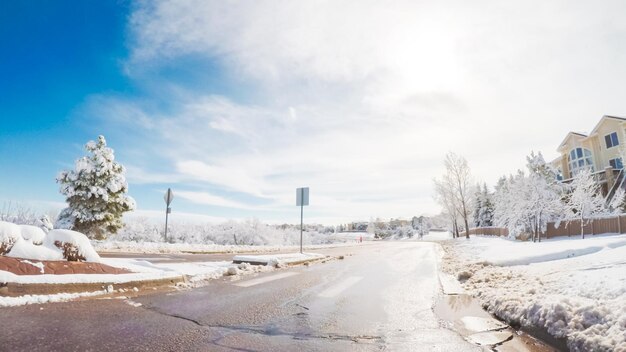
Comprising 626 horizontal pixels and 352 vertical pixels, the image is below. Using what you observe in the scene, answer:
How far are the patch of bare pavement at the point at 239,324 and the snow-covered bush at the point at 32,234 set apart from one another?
7.75 feet

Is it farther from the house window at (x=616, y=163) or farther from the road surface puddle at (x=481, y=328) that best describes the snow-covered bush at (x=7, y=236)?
the house window at (x=616, y=163)

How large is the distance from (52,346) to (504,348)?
5.10 metres

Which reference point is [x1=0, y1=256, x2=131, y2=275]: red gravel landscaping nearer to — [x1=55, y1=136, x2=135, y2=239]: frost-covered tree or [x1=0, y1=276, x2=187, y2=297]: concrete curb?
→ [x1=0, y1=276, x2=187, y2=297]: concrete curb

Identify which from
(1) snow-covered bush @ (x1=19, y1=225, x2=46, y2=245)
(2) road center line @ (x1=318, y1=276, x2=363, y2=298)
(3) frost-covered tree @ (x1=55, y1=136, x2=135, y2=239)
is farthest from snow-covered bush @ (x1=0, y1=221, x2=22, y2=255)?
(3) frost-covered tree @ (x1=55, y1=136, x2=135, y2=239)

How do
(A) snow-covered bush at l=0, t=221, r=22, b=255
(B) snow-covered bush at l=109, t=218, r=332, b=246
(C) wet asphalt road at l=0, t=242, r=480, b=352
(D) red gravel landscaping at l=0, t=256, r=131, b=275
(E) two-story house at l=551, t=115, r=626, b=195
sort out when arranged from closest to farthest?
(C) wet asphalt road at l=0, t=242, r=480, b=352
(D) red gravel landscaping at l=0, t=256, r=131, b=275
(A) snow-covered bush at l=0, t=221, r=22, b=255
(E) two-story house at l=551, t=115, r=626, b=195
(B) snow-covered bush at l=109, t=218, r=332, b=246

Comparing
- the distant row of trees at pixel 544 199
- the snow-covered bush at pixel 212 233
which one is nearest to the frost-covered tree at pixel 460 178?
the distant row of trees at pixel 544 199

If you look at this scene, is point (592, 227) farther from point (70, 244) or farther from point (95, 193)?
point (95, 193)

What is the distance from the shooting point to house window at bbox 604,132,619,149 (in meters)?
36.8

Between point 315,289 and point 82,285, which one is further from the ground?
point 82,285

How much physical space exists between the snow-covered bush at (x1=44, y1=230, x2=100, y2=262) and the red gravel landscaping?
0.97ft

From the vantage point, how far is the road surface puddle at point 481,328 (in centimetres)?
425

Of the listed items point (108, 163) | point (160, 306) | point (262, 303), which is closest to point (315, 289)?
point (262, 303)

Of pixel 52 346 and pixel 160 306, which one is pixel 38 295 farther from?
pixel 52 346

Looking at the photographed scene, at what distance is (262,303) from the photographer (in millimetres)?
6305
